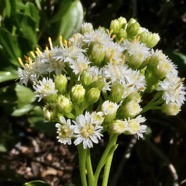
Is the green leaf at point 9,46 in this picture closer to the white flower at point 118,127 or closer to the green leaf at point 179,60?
the green leaf at point 179,60

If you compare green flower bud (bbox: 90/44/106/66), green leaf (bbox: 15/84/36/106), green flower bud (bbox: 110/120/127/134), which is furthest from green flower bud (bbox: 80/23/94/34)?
green leaf (bbox: 15/84/36/106)

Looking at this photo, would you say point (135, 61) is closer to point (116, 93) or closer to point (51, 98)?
point (116, 93)

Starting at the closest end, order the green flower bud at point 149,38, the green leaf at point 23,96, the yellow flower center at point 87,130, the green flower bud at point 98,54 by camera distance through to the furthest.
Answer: the yellow flower center at point 87,130, the green flower bud at point 98,54, the green flower bud at point 149,38, the green leaf at point 23,96

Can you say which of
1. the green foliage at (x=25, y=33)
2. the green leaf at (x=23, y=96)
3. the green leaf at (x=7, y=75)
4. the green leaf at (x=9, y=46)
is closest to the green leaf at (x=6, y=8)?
the green foliage at (x=25, y=33)

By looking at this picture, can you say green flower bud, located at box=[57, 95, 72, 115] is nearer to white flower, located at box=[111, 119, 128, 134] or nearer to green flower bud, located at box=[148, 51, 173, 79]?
white flower, located at box=[111, 119, 128, 134]

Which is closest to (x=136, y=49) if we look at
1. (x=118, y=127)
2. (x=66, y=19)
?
(x=118, y=127)
